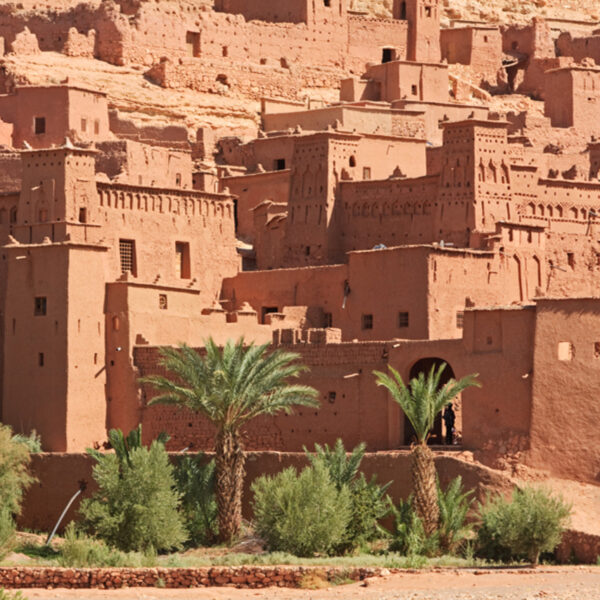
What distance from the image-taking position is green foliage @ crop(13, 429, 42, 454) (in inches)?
1923

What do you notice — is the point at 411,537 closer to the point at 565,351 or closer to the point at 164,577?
the point at 164,577

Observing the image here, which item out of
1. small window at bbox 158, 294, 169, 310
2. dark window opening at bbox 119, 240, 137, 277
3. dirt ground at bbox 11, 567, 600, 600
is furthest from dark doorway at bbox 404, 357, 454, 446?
dirt ground at bbox 11, 567, 600, 600

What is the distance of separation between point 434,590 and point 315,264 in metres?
18.3

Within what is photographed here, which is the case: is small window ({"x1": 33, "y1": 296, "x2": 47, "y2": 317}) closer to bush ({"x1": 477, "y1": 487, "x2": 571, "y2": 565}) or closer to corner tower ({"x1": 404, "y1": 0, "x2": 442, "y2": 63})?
bush ({"x1": 477, "y1": 487, "x2": 571, "y2": 565})

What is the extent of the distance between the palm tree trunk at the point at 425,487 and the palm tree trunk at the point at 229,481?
369 centimetres

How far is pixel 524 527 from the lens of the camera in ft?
136

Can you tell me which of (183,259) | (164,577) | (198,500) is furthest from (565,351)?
(183,259)

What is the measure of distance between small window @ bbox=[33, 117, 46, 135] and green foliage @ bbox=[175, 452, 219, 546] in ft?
51.0

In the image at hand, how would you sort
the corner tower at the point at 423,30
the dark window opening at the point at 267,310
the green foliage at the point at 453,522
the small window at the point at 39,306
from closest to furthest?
the green foliage at the point at 453,522 → the small window at the point at 39,306 → the dark window opening at the point at 267,310 → the corner tower at the point at 423,30

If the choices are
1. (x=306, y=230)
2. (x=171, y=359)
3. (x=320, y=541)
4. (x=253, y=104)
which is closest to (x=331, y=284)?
(x=306, y=230)

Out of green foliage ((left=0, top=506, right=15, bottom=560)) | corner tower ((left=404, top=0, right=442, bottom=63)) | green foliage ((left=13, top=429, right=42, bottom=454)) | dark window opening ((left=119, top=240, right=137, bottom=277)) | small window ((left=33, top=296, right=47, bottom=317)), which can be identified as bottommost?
green foliage ((left=0, top=506, right=15, bottom=560))

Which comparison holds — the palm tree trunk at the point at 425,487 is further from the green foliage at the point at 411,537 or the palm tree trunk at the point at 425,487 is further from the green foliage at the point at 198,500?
the green foliage at the point at 198,500

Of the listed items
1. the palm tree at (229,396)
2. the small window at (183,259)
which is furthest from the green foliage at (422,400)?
the small window at (183,259)

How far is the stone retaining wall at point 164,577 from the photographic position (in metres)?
39.3
